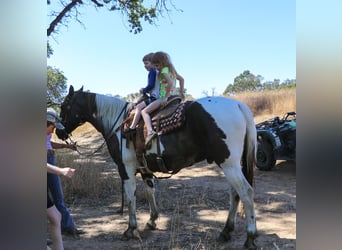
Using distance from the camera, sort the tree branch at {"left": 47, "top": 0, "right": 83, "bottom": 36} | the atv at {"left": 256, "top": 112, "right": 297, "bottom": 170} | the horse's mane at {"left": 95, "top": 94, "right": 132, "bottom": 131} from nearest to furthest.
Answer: the horse's mane at {"left": 95, "top": 94, "right": 132, "bottom": 131} < the atv at {"left": 256, "top": 112, "right": 297, "bottom": 170} < the tree branch at {"left": 47, "top": 0, "right": 83, "bottom": 36}

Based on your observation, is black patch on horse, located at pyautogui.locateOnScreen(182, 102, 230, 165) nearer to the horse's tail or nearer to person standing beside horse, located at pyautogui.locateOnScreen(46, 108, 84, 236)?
the horse's tail

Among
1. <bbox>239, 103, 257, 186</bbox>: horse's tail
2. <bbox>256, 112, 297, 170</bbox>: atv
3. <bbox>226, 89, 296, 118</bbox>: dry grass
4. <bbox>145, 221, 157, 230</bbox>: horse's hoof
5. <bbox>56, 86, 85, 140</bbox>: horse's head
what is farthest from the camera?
<bbox>226, 89, 296, 118</bbox>: dry grass

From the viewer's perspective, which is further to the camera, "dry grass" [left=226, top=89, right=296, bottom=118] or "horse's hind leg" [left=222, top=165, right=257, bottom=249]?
"dry grass" [left=226, top=89, right=296, bottom=118]

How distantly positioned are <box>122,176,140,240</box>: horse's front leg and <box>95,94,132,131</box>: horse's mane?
2.88 ft

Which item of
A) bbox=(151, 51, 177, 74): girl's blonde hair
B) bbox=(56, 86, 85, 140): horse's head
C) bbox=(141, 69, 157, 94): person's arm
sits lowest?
bbox=(56, 86, 85, 140): horse's head

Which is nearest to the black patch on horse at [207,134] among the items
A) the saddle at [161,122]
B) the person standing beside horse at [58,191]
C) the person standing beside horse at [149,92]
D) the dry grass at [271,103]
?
the saddle at [161,122]

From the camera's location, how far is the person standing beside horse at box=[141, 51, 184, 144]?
405cm

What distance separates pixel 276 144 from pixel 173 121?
4.79 meters

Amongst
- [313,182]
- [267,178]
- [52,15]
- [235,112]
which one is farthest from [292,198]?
[52,15]

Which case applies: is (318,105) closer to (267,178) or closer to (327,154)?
(327,154)

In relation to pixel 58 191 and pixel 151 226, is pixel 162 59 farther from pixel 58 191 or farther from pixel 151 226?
pixel 151 226

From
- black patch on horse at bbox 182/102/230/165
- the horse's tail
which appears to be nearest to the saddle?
black patch on horse at bbox 182/102/230/165

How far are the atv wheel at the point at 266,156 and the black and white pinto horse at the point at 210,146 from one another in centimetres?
Result: 452

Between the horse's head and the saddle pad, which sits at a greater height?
the horse's head
